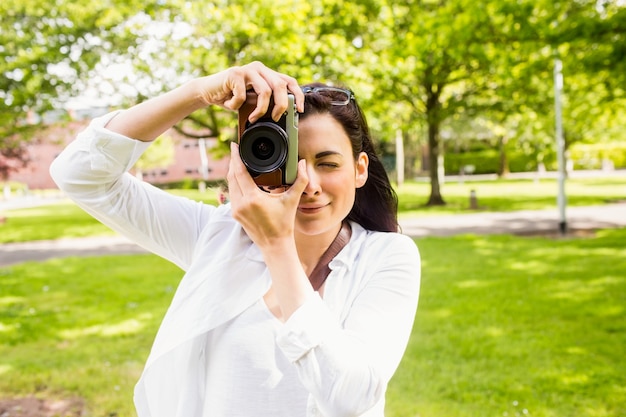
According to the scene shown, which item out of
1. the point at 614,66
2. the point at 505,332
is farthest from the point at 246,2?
the point at 505,332

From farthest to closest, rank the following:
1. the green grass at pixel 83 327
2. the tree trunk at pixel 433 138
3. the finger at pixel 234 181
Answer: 1. the tree trunk at pixel 433 138
2. the green grass at pixel 83 327
3. the finger at pixel 234 181

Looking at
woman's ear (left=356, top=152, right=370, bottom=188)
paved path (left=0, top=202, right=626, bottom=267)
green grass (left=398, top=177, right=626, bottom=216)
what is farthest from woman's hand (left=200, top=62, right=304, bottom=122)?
green grass (left=398, top=177, right=626, bottom=216)

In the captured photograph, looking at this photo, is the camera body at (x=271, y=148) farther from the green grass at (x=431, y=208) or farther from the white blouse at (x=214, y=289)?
the green grass at (x=431, y=208)

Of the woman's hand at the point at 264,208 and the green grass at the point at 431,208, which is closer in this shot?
the woman's hand at the point at 264,208

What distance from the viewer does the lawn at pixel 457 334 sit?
449 cm

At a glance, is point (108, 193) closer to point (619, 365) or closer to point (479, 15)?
point (619, 365)

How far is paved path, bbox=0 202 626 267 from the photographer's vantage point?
41.1 ft

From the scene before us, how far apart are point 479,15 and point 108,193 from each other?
784 centimetres

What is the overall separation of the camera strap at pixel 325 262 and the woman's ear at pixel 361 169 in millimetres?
175

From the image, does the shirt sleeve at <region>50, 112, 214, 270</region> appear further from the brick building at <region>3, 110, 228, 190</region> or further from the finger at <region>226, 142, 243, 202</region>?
Result: the brick building at <region>3, 110, 228, 190</region>

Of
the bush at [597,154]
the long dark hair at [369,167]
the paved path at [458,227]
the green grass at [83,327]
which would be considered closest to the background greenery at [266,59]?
the paved path at [458,227]

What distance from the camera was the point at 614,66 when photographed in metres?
8.19

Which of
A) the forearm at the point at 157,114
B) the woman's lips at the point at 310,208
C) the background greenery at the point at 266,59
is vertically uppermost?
the background greenery at the point at 266,59

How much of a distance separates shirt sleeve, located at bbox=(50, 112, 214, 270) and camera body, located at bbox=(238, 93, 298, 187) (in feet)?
→ 1.35
